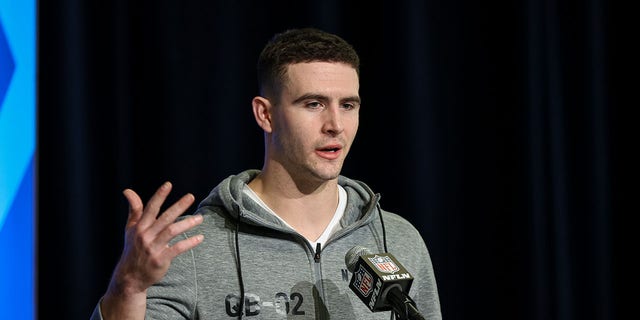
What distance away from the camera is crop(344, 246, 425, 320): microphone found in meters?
1.39

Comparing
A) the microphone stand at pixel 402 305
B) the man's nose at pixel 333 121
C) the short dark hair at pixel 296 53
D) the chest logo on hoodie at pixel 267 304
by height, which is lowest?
the chest logo on hoodie at pixel 267 304

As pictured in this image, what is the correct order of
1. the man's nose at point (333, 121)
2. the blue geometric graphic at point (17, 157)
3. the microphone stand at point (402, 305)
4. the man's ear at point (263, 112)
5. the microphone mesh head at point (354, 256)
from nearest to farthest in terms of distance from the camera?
1. the microphone stand at point (402, 305)
2. the microphone mesh head at point (354, 256)
3. the man's nose at point (333, 121)
4. the man's ear at point (263, 112)
5. the blue geometric graphic at point (17, 157)

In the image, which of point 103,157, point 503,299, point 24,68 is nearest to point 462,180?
point 503,299

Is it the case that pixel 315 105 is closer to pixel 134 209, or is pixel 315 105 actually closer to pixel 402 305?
pixel 134 209

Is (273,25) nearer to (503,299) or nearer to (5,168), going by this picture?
(5,168)

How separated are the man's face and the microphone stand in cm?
57

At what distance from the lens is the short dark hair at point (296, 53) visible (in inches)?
78.4

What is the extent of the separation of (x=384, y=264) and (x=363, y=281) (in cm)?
5

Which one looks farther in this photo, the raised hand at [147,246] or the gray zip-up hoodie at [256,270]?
the gray zip-up hoodie at [256,270]

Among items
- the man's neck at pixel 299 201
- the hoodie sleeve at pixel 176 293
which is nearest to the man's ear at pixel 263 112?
the man's neck at pixel 299 201

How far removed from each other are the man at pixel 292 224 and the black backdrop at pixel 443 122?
804mm

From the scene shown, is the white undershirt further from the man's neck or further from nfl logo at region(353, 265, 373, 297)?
nfl logo at region(353, 265, 373, 297)

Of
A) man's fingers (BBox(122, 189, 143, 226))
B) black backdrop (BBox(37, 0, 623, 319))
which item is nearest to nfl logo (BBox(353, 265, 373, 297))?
man's fingers (BBox(122, 189, 143, 226))

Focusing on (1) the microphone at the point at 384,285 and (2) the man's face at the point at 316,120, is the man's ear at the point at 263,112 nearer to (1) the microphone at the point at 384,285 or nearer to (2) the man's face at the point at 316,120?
(2) the man's face at the point at 316,120
